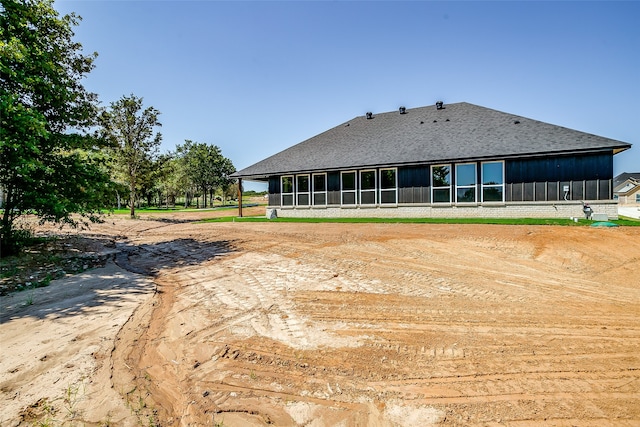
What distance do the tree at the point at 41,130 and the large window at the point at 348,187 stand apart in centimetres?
1370

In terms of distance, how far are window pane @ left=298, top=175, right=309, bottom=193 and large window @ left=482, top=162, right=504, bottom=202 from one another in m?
11.1

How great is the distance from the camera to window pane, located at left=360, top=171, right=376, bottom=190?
19.8m

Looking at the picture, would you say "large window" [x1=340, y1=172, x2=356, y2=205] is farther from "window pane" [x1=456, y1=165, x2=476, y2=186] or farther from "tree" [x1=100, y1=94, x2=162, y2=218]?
"tree" [x1=100, y1=94, x2=162, y2=218]

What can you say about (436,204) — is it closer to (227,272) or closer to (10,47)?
(227,272)

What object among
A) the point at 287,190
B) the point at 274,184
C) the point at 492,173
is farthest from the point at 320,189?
the point at 492,173

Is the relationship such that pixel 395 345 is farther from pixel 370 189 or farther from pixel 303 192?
pixel 303 192

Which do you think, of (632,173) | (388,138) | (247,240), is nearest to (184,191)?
(388,138)

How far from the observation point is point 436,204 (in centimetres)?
1798

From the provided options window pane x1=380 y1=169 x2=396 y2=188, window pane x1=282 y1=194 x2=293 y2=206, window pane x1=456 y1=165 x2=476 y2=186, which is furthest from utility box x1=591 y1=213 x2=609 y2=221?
window pane x1=282 y1=194 x2=293 y2=206

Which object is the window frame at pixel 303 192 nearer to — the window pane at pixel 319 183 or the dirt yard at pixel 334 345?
the window pane at pixel 319 183

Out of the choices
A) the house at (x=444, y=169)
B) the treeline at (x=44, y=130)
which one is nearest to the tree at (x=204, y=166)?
the house at (x=444, y=169)

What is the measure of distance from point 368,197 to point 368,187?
0.65 meters

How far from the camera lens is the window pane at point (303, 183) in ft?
72.0

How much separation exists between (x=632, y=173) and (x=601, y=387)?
85.9 meters
